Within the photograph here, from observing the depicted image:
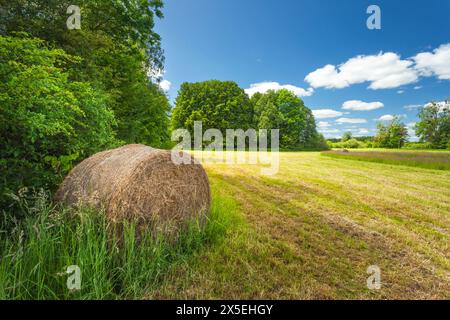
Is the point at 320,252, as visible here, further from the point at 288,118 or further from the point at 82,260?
the point at 288,118

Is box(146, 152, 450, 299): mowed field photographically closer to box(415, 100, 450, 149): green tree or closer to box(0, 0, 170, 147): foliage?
box(0, 0, 170, 147): foliage

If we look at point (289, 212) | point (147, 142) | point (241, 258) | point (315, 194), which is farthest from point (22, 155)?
point (147, 142)

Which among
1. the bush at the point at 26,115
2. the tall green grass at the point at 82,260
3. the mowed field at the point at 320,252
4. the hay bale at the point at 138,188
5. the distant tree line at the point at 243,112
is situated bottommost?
the mowed field at the point at 320,252

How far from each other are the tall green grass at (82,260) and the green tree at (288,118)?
45.6 meters

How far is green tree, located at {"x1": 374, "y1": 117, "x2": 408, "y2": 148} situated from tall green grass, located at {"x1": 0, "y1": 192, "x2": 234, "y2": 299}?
7472 cm

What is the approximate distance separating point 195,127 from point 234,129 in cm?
818

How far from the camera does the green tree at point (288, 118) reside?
157 feet

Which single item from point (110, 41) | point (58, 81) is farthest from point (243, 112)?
point (58, 81)

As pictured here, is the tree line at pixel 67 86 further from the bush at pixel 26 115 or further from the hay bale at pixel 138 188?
the hay bale at pixel 138 188

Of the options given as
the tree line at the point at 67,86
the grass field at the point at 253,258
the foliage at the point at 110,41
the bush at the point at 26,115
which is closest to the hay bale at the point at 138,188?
the grass field at the point at 253,258

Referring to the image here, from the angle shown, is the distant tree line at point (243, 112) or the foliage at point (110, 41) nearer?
the foliage at point (110, 41)
